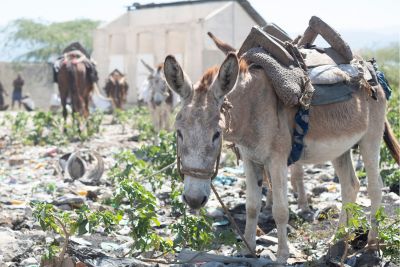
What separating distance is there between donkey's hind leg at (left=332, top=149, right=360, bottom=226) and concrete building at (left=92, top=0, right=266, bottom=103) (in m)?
23.7

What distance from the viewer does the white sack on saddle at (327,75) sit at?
5465 mm

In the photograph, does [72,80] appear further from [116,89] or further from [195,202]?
[195,202]

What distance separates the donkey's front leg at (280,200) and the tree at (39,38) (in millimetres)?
41968

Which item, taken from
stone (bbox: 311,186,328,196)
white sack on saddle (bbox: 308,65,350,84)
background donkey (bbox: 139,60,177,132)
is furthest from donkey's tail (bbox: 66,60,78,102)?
white sack on saddle (bbox: 308,65,350,84)

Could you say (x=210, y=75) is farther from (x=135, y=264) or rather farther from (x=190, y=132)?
(x=135, y=264)

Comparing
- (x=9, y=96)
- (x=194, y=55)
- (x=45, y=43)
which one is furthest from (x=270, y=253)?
(x=45, y=43)

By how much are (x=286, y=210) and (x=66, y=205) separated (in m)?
3.09

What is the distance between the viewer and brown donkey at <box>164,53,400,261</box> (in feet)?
14.0

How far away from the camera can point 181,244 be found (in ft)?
16.8

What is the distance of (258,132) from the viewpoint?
16.0 ft

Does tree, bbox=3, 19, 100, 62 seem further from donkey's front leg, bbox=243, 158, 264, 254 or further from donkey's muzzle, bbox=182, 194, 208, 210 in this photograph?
donkey's muzzle, bbox=182, 194, 208, 210

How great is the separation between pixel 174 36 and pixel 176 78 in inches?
1119

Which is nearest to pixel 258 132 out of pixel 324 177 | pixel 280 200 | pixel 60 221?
pixel 280 200

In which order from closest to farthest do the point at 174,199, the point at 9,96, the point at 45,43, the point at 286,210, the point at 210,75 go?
the point at 210,75 < the point at 286,210 < the point at 174,199 < the point at 9,96 < the point at 45,43
